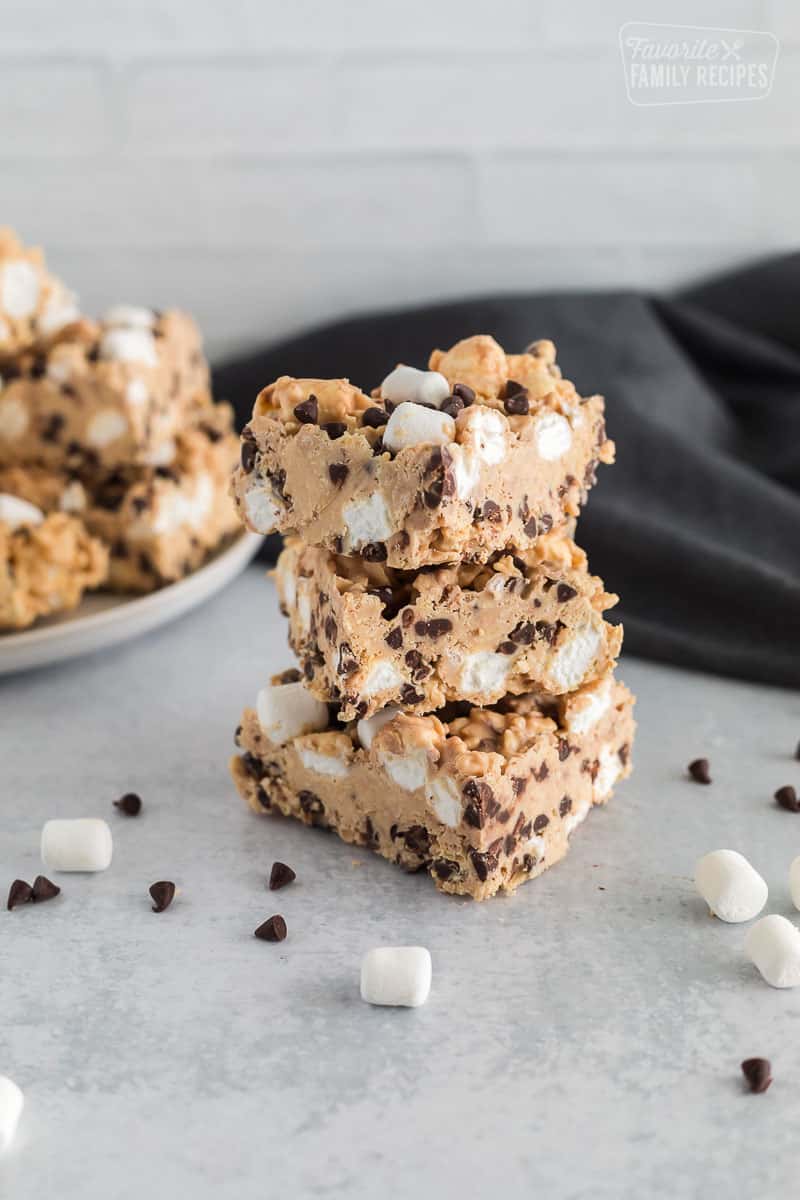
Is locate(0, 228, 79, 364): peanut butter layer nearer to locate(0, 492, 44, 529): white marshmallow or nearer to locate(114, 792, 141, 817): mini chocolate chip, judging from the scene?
locate(0, 492, 44, 529): white marshmallow

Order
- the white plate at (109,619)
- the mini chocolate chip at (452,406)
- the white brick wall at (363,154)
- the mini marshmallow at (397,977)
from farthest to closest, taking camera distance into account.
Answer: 1. the white brick wall at (363,154)
2. the white plate at (109,619)
3. the mini chocolate chip at (452,406)
4. the mini marshmallow at (397,977)

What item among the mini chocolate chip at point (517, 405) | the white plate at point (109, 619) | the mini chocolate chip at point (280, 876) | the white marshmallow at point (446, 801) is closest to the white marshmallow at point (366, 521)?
the mini chocolate chip at point (517, 405)

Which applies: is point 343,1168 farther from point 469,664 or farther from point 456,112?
point 456,112

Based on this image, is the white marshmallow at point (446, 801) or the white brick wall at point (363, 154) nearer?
the white marshmallow at point (446, 801)

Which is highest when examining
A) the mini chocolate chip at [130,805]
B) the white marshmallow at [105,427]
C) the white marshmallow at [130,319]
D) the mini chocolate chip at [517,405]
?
the mini chocolate chip at [517,405]

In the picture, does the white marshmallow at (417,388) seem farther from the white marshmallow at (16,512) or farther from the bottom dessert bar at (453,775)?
the white marshmallow at (16,512)

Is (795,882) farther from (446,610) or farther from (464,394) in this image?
(464,394)

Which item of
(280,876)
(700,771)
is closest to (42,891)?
(280,876)
